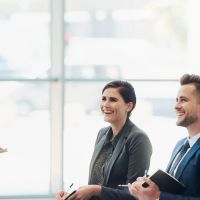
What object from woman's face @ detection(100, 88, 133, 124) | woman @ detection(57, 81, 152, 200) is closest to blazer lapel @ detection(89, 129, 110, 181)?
woman @ detection(57, 81, 152, 200)

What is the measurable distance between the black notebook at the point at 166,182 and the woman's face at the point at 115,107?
614 millimetres

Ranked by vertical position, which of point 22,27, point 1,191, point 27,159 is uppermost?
point 22,27

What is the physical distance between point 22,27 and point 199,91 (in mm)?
2397

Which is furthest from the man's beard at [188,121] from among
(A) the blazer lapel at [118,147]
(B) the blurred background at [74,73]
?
(B) the blurred background at [74,73]

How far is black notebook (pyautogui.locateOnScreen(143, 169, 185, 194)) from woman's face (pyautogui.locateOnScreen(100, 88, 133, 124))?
0.61m

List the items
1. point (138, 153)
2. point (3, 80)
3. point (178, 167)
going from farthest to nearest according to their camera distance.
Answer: point (3, 80), point (138, 153), point (178, 167)

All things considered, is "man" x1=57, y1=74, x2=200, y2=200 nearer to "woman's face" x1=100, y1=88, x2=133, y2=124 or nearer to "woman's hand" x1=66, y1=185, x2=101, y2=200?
"woman's hand" x1=66, y1=185, x2=101, y2=200

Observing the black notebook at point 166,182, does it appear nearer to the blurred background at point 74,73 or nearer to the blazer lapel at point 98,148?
the blazer lapel at point 98,148

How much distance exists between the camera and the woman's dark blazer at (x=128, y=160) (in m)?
2.61

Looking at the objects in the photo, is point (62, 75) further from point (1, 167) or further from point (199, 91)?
point (199, 91)

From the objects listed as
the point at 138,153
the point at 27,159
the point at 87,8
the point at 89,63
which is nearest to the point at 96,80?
the point at 89,63

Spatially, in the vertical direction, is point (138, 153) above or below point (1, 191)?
above

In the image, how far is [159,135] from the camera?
455 cm

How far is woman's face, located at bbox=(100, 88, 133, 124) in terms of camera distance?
9.21 feet
